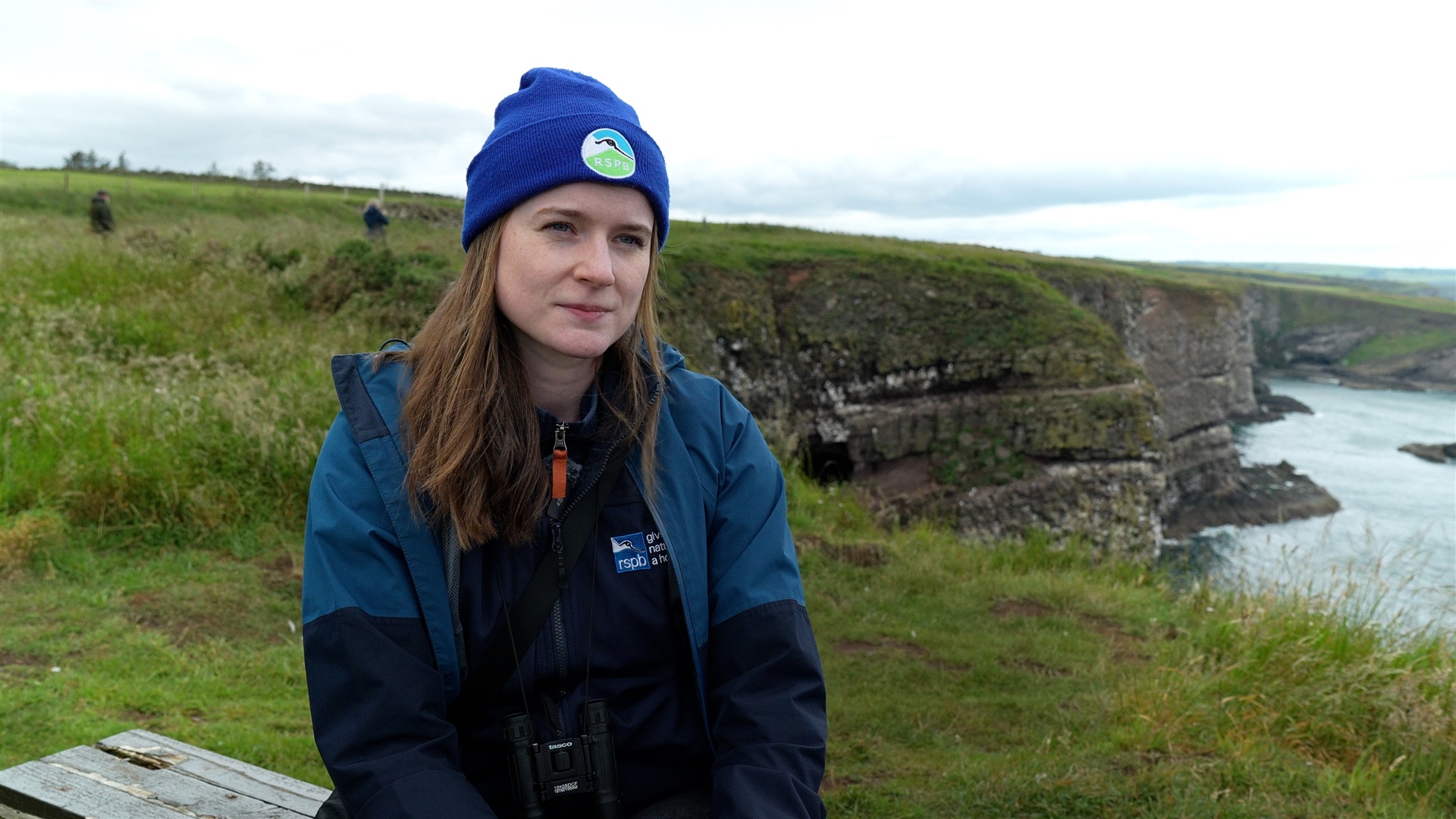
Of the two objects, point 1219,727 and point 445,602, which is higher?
point 445,602

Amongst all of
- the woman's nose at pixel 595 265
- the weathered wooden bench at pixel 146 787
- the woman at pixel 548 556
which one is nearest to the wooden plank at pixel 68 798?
the weathered wooden bench at pixel 146 787

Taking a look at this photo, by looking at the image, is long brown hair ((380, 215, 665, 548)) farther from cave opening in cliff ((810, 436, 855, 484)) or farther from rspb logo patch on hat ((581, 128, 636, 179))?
cave opening in cliff ((810, 436, 855, 484))

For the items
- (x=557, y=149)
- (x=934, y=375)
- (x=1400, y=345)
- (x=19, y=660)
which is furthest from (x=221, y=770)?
(x=1400, y=345)

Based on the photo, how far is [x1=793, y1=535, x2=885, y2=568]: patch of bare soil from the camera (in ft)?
25.0

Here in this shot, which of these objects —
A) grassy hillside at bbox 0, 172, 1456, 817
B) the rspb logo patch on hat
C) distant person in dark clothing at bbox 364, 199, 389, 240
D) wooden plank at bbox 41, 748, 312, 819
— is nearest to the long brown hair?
the rspb logo patch on hat

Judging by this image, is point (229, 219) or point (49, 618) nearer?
point (49, 618)

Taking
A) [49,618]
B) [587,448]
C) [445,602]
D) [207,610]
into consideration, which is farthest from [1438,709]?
[49,618]

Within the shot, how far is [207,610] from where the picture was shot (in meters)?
5.24

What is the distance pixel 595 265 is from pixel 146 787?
1910 millimetres

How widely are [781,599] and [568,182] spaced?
1.01 metres

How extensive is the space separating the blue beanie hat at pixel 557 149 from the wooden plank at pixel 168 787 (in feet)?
5.17

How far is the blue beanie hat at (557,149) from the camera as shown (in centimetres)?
196

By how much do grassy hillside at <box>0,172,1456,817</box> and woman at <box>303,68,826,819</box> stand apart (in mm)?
1241

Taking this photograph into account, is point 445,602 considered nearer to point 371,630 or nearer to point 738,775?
point 371,630
